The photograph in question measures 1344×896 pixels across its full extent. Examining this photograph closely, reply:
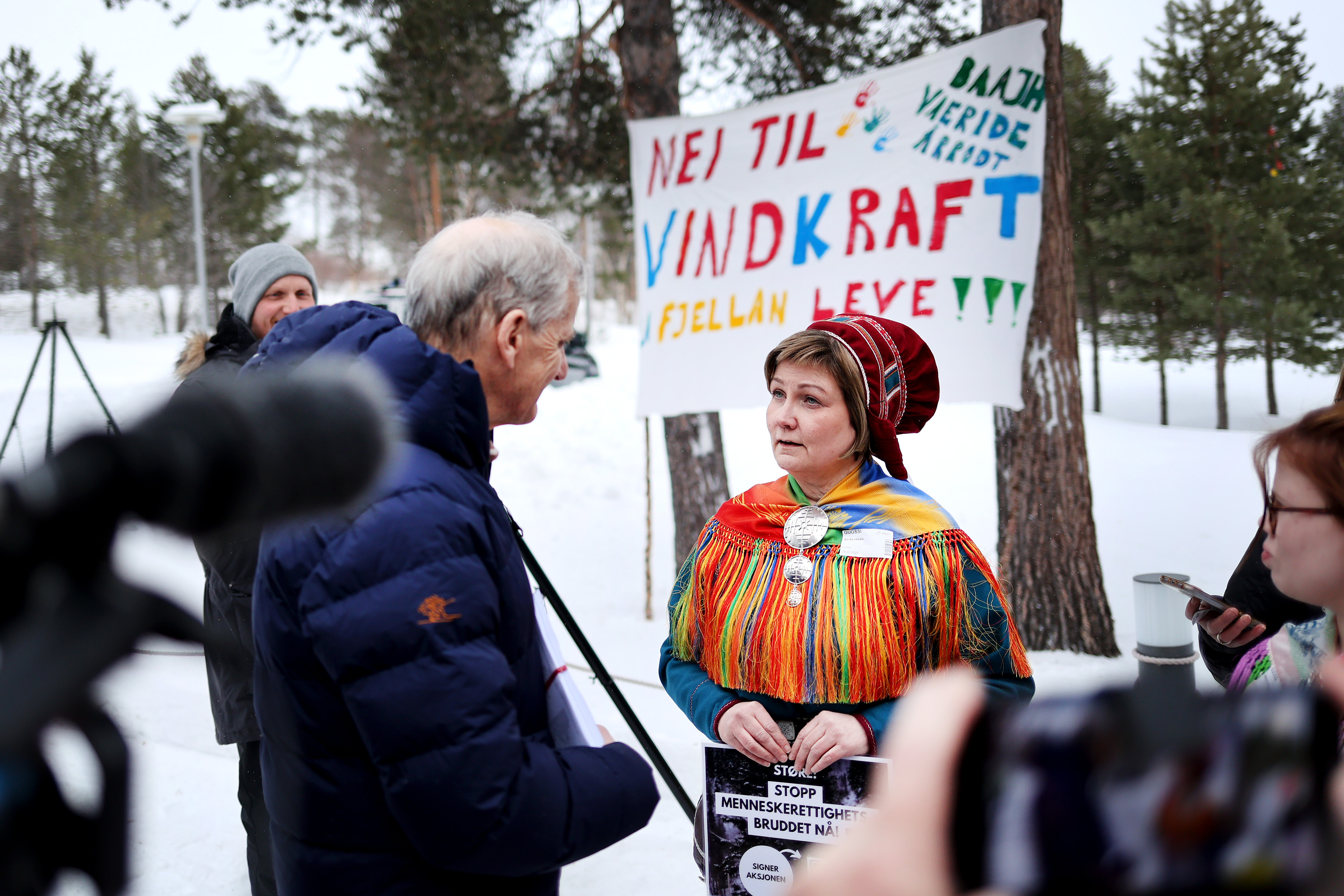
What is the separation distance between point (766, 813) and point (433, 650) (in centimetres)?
83

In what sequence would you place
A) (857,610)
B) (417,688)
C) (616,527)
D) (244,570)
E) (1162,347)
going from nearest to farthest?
(417,688), (857,610), (244,570), (616,527), (1162,347)

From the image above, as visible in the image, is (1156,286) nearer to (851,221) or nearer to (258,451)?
(851,221)

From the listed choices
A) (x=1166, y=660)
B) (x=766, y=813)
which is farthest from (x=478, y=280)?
(x=1166, y=660)

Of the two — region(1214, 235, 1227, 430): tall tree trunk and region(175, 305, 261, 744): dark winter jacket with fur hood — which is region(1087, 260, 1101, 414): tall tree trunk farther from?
region(175, 305, 261, 744): dark winter jacket with fur hood

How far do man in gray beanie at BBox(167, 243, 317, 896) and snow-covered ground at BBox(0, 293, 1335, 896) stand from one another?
42cm

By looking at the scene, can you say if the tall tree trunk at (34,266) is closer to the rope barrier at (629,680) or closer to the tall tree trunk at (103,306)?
the tall tree trunk at (103,306)

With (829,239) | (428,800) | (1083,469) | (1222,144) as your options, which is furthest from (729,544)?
(1222,144)

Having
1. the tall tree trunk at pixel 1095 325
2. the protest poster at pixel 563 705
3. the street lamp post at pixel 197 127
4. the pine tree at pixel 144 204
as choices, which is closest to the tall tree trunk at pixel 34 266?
the pine tree at pixel 144 204

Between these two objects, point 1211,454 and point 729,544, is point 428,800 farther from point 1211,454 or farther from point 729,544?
point 1211,454

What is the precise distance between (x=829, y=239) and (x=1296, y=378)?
65.2ft

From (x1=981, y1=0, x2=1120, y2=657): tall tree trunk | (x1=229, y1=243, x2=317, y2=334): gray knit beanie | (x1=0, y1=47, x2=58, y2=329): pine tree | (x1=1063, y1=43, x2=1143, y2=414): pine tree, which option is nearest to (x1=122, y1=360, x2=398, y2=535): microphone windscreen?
(x1=229, y1=243, x2=317, y2=334): gray knit beanie

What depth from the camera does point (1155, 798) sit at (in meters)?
0.37

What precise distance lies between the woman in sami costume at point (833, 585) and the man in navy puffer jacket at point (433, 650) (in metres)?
0.56

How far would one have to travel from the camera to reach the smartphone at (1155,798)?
0.37 meters
